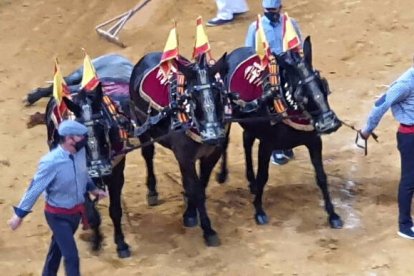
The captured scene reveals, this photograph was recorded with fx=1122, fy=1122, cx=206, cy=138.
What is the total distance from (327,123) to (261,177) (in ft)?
Answer: 3.46

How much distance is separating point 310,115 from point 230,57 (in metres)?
1.34

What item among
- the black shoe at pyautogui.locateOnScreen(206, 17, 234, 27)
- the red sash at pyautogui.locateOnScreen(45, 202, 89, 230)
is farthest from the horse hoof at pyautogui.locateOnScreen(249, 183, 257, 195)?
the black shoe at pyautogui.locateOnScreen(206, 17, 234, 27)

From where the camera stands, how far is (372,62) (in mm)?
14453

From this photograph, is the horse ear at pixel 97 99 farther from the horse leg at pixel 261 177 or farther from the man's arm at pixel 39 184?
the horse leg at pixel 261 177

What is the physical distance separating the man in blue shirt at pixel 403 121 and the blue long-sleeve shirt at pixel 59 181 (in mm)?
2589

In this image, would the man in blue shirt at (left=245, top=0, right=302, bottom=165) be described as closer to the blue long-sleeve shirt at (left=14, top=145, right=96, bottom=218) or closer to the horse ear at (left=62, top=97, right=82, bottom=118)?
the horse ear at (left=62, top=97, right=82, bottom=118)

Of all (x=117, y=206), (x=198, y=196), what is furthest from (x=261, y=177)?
(x=117, y=206)

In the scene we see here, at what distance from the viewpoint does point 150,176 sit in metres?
11.6

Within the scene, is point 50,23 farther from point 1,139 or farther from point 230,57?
point 230,57

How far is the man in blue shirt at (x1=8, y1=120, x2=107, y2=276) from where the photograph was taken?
29.3ft

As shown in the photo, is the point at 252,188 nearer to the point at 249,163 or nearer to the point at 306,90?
the point at 249,163

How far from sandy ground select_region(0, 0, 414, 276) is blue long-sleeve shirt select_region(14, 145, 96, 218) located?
1307 millimetres

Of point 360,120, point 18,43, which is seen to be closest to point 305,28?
point 360,120

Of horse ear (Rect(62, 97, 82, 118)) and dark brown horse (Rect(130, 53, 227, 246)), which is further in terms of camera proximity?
dark brown horse (Rect(130, 53, 227, 246))
